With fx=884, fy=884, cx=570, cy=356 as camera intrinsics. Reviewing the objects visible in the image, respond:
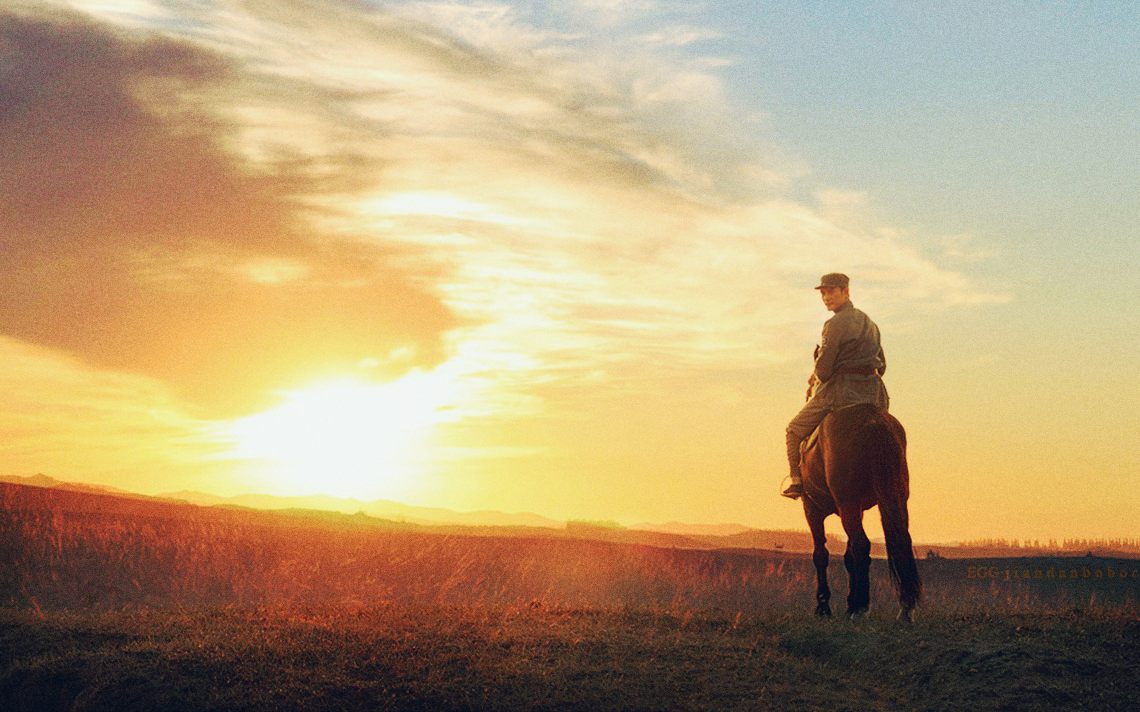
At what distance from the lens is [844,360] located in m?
9.99

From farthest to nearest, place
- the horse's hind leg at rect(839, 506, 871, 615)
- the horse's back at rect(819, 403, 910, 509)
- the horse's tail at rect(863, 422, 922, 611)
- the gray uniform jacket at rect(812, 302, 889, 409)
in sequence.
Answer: the gray uniform jacket at rect(812, 302, 889, 409) → the horse's hind leg at rect(839, 506, 871, 615) → the horse's back at rect(819, 403, 910, 509) → the horse's tail at rect(863, 422, 922, 611)

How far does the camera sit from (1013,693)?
714cm

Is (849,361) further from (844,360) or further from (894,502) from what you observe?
(894,502)

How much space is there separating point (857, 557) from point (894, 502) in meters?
0.87

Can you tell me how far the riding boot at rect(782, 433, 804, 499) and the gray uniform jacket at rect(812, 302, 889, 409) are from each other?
0.69 m

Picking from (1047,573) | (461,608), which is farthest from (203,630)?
(1047,573)

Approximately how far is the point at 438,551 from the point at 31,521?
7884 millimetres

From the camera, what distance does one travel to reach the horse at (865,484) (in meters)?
9.34

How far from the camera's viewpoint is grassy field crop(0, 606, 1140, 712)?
6.83m

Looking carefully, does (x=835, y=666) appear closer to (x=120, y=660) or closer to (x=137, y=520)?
(x=120, y=660)

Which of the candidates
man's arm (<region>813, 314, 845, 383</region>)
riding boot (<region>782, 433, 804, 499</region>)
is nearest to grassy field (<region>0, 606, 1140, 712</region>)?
riding boot (<region>782, 433, 804, 499</region>)

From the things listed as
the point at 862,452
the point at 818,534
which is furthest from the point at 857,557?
the point at 862,452

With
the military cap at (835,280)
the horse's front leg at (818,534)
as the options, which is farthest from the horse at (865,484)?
the military cap at (835,280)

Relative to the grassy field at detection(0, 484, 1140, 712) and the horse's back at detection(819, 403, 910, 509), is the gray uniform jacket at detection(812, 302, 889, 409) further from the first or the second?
the grassy field at detection(0, 484, 1140, 712)
